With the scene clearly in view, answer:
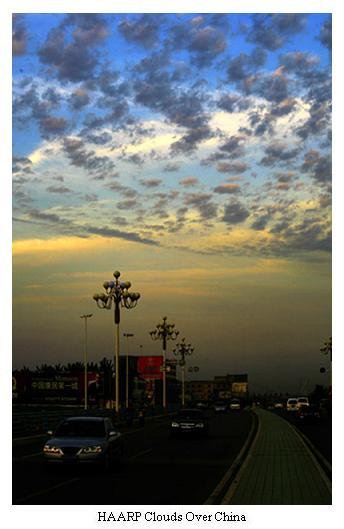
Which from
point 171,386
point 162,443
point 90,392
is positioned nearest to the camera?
point 162,443

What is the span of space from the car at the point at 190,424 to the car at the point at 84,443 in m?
18.9

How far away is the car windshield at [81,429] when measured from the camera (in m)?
24.4

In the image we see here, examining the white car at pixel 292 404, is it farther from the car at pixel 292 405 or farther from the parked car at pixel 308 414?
the parked car at pixel 308 414

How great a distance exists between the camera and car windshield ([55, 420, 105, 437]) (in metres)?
24.4

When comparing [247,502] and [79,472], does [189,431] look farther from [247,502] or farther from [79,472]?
[247,502]

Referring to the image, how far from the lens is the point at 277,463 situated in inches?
990

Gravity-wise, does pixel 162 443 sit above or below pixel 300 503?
below

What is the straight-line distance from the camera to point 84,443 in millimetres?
23172

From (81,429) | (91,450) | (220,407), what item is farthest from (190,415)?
(220,407)

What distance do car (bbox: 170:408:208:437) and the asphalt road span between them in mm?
10235

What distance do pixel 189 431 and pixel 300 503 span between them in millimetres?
28936

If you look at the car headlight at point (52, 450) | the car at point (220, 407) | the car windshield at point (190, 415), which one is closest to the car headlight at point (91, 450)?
the car headlight at point (52, 450)

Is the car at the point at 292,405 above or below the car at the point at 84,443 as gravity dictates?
below

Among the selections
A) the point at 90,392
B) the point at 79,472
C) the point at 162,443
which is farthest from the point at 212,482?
the point at 90,392
